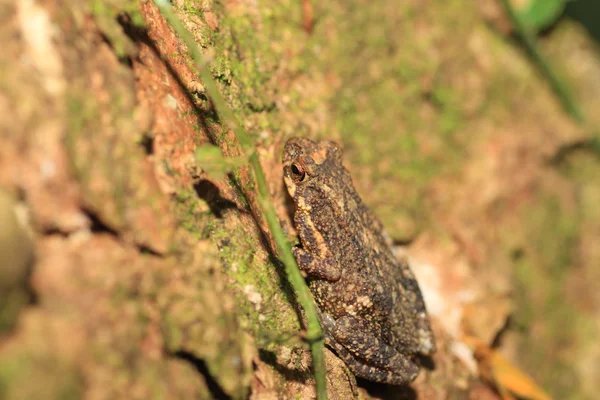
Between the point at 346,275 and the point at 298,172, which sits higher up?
the point at 298,172

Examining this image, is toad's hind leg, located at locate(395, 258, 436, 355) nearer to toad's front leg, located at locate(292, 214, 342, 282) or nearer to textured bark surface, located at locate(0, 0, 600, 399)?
textured bark surface, located at locate(0, 0, 600, 399)

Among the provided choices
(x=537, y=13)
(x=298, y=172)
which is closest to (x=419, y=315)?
(x=298, y=172)

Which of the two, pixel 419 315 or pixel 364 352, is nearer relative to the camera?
pixel 364 352

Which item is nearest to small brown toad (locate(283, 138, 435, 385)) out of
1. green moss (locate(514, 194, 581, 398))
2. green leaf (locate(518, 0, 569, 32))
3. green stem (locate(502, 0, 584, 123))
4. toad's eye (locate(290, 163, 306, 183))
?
toad's eye (locate(290, 163, 306, 183))

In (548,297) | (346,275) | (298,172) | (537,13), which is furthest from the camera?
(537,13)

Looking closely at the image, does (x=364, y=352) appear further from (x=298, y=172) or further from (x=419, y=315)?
(x=298, y=172)

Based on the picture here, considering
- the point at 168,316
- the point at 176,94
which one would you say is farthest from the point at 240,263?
the point at 176,94
